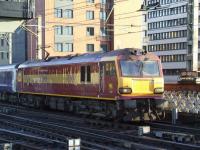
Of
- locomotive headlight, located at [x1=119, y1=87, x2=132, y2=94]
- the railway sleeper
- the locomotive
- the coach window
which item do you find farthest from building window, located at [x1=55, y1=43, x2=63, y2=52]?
the railway sleeper

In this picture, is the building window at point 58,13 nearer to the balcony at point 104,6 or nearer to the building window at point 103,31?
the balcony at point 104,6

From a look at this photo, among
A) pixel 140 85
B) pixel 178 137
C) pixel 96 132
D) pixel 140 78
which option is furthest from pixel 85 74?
pixel 178 137

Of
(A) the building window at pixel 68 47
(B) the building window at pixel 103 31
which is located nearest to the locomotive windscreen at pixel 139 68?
(A) the building window at pixel 68 47

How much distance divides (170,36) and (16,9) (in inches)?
3720

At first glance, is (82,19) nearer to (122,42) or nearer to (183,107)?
(122,42)

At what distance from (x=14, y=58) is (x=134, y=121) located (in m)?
64.9

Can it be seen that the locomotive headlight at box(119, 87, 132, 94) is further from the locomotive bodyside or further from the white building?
the white building

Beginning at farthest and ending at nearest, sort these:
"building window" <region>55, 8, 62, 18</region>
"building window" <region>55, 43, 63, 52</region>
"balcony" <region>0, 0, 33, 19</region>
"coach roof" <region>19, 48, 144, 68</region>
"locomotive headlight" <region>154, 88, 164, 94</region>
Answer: "building window" <region>55, 8, 62, 18</region>, "building window" <region>55, 43, 63, 52</region>, "coach roof" <region>19, 48, 144, 68</region>, "locomotive headlight" <region>154, 88, 164, 94</region>, "balcony" <region>0, 0, 33, 19</region>

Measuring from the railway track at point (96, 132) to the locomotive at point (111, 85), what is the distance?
0.80 metres

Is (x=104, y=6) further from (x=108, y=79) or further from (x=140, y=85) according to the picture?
(x=140, y=85)

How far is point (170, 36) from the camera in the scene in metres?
108

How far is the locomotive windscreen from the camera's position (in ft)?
70.9

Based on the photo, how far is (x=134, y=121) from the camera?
2291 cm

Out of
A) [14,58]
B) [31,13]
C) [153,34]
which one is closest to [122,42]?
[14,58]
